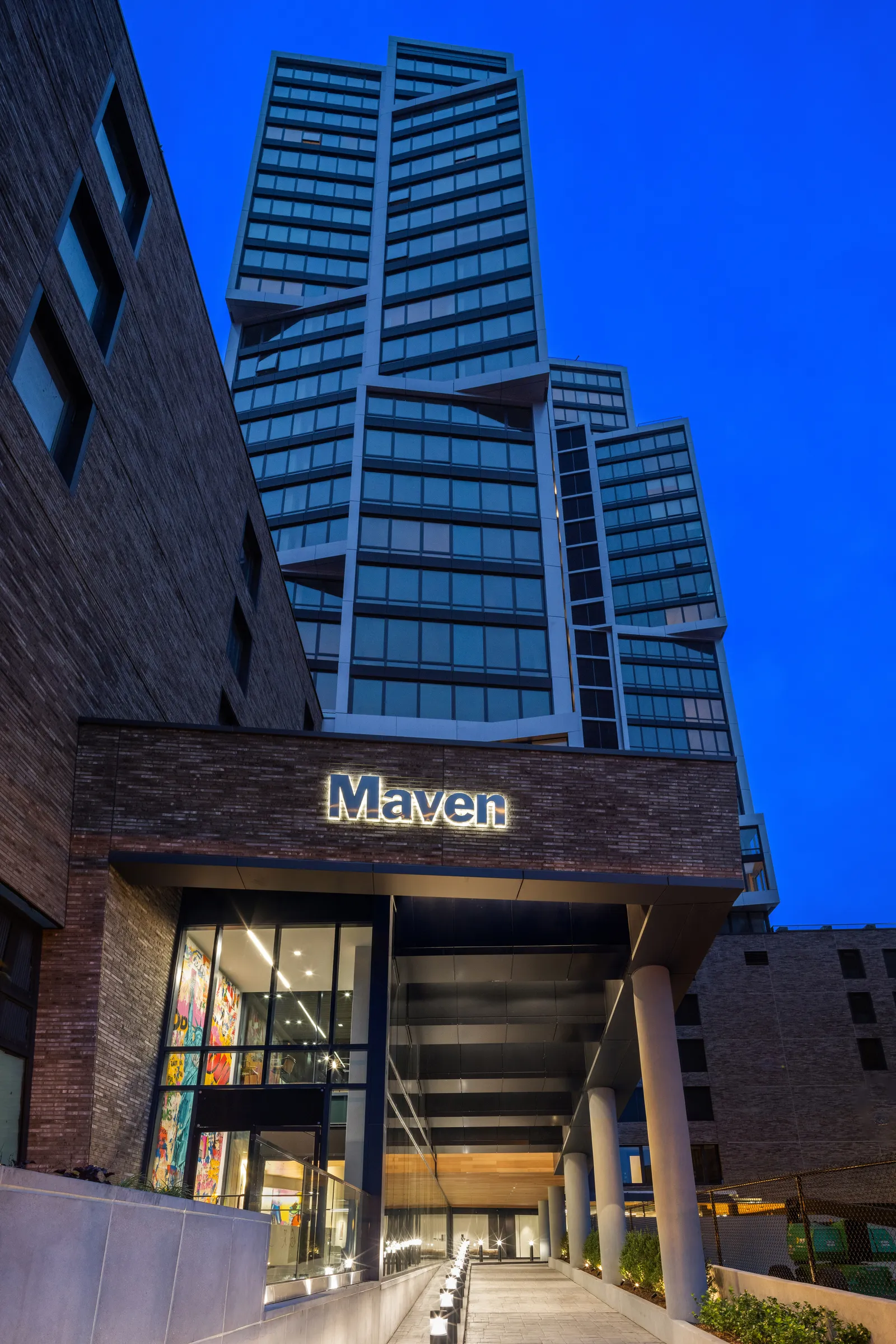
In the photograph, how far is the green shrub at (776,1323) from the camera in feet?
33.9

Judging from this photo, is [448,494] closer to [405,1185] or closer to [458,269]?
[458,269]

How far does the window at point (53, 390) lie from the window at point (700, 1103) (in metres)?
45.8

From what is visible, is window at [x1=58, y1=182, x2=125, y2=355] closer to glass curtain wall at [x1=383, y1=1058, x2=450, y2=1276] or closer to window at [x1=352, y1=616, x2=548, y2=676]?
glass curtain wall at [x1=383, y1=1058, x2=450, y2=1276]

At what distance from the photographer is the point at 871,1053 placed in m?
50.4

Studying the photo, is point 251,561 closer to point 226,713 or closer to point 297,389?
point 226,713

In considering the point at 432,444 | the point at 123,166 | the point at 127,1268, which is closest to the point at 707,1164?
the point at 432,444

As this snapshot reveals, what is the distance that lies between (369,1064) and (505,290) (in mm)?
46509

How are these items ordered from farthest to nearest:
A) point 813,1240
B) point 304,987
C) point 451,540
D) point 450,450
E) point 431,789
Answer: point 450,450
point 451,540
point 304,987
point 431,789
point 813,1240

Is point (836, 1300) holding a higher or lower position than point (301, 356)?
lower

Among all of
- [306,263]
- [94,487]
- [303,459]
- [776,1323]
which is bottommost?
[776,1323]

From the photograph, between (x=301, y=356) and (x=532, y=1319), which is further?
(x=301, y=356)

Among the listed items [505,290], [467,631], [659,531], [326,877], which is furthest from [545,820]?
[659,531]

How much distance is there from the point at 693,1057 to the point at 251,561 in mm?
38150

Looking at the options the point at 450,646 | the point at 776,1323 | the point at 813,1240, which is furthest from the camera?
the point at 450,646
